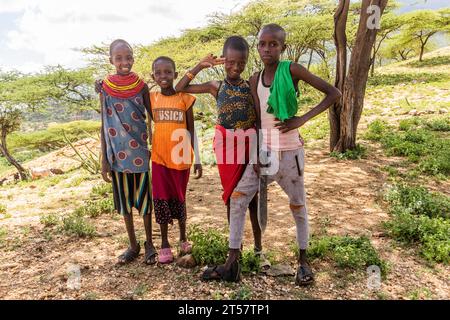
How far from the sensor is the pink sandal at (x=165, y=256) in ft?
10.4

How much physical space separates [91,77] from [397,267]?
16548mm

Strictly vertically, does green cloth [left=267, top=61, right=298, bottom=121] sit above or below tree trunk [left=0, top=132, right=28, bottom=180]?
above

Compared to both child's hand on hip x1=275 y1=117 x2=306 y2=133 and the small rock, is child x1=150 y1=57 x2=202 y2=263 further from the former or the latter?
child's hand on hip x1=275 y1=117 x2=306 y2=133

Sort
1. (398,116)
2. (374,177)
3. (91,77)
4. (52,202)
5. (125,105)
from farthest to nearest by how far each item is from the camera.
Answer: (91,77)
(398,116)
(52,202)
(374,177)
(125,105)

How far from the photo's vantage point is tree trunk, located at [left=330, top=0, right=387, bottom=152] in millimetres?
6227

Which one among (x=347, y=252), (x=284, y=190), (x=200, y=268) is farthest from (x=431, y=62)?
(x=200, y=268)

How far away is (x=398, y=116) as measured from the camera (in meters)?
9.33

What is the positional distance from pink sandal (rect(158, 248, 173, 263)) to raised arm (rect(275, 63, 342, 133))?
1.45 metres

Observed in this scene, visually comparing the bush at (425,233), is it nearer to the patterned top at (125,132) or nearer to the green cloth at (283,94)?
the green cloth at (283,94)

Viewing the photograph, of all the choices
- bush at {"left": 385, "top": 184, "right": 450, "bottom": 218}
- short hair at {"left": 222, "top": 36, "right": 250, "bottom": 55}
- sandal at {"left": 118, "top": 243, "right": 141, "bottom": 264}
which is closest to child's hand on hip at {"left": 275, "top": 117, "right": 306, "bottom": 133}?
short hair at {"left": 222, "top": 36, "right": 250, "bottom": 55}

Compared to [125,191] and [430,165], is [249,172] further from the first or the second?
[430,165]

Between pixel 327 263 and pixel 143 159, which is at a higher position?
pixel 143 159

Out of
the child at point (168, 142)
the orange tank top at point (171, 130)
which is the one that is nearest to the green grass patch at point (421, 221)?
the child at point (168, 142)

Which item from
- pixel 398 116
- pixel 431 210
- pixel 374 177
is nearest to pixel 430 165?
pixel 374 177
